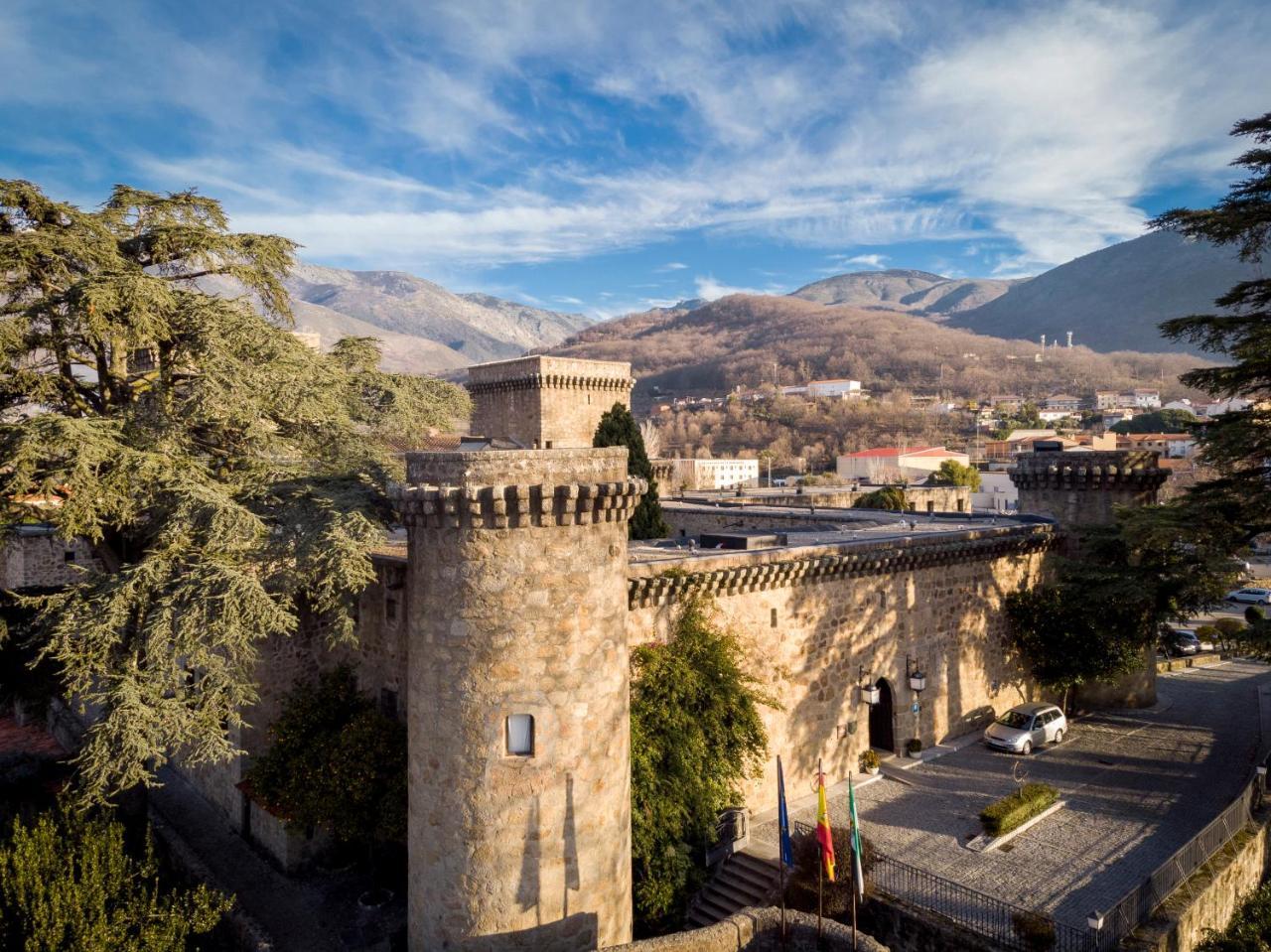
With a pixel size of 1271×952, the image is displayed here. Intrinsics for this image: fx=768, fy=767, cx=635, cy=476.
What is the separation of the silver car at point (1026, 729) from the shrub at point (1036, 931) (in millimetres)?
8340

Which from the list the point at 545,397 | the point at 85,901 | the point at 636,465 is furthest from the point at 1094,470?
the point at 85,901

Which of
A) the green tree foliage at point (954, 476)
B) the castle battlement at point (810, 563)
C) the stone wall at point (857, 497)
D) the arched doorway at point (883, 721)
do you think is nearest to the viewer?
the castle battlement at point (810, 563)

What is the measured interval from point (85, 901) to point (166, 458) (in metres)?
6.81

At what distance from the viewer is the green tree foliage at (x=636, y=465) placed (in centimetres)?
2572

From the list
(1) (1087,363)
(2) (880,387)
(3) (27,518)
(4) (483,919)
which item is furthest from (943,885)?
(1) (1087,363)

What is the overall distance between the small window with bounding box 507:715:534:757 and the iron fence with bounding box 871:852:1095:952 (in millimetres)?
6559

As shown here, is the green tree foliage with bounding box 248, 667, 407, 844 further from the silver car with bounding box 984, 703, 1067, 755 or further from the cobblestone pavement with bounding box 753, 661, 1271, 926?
the silver car with bounding box 984, 703, 1067, 755

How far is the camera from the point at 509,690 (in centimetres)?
1048

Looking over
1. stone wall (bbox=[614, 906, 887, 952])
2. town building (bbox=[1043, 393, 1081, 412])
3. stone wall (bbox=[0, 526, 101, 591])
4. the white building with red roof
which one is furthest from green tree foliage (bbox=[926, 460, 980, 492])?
town building (bbox=[1043, 393, 1081, 412])

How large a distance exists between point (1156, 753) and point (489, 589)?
17.7 metres

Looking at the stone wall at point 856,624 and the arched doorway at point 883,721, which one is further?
the arched doorway at point 883,721

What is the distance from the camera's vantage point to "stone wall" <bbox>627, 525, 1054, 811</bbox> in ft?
50.3

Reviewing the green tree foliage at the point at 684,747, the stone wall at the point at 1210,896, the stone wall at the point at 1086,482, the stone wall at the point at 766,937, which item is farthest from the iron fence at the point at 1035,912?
the stone wall at the point at 1086,482

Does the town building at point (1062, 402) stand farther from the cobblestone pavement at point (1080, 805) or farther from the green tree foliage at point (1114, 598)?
the green tree foliage at point (1114, 598)
